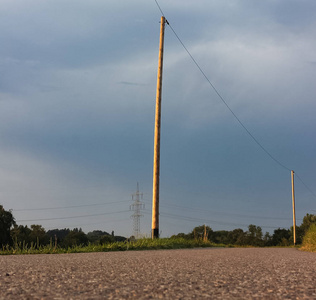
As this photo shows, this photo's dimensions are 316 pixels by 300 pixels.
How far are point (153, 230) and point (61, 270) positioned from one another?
31.6ft

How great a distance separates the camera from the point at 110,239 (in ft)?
118

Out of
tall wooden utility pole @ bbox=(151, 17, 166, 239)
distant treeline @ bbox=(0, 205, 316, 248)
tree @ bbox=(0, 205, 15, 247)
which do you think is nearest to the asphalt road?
tall wooden utility pole @ bbox=(151, 17, 166, 239)

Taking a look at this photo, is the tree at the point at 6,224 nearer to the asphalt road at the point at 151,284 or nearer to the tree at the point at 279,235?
the asphalt road at the point at 151,284

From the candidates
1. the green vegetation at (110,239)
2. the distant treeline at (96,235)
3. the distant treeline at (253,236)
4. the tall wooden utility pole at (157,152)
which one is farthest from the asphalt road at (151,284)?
the distant treeline at (253,236)

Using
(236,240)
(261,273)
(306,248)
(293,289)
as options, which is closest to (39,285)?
(293,289)

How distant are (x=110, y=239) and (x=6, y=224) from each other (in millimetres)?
12931

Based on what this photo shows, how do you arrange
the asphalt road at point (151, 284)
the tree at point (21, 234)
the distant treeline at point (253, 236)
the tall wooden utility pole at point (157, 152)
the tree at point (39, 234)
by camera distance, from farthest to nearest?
the distant treeline at point (253, 236)
the tree at point (39, 234)
the tree at point (21, 234)
the tall wooden utility pole at point (157, 152)
the asphalt road at point (151, 284)

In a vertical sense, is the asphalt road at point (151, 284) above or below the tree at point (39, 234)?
above

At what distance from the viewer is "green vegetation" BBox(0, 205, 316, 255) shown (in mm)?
8523

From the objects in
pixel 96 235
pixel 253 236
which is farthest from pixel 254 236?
pixel 96 235

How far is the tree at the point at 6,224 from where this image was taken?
3916 centimetres

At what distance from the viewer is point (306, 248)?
12250 mm

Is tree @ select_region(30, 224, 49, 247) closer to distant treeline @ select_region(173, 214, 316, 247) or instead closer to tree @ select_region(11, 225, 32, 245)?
tree @ select_region(11, 225, 32, 245)

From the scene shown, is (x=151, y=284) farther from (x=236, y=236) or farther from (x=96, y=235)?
(x=236, y=236)
